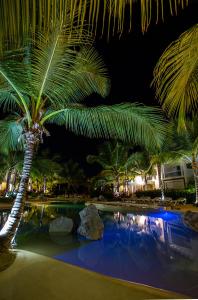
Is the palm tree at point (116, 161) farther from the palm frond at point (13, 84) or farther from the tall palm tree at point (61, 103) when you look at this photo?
the palm frond at point (13, 84)

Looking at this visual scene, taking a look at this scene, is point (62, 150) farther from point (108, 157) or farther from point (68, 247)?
point (68, 247)

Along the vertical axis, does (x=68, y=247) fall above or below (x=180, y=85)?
below

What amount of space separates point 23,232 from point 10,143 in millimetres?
5071

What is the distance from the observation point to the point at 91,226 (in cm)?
1055

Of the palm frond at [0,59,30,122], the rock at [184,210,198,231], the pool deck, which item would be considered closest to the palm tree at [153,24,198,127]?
the pool deck

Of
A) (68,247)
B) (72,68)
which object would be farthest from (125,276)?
(72,68)

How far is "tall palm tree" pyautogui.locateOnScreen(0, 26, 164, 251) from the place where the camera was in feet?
18.3

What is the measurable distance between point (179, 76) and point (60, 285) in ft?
13.4

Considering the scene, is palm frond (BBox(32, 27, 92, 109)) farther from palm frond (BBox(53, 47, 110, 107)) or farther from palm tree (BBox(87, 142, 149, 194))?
palm tree (BBox(87, 142, 149, 194))

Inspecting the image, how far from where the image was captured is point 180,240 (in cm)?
998

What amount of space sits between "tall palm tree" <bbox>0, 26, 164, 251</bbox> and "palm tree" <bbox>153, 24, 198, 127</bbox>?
9.72ft

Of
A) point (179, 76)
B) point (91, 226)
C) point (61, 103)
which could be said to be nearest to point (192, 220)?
point (91, 226)

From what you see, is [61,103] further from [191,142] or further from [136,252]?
[191,142]

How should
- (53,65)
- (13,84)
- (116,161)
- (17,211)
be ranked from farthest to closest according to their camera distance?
(116,161), (17,211), (13,84), (53,65)
